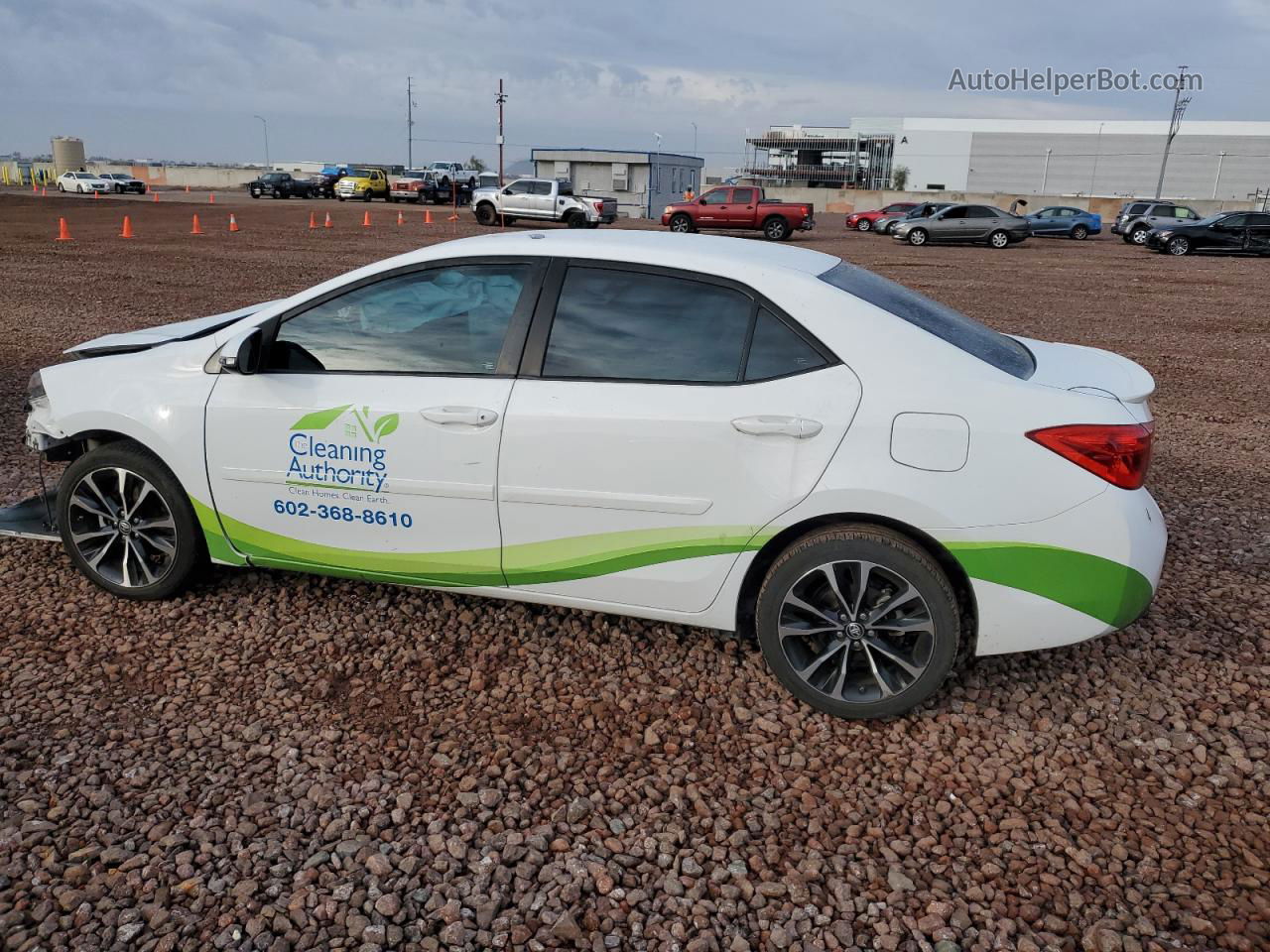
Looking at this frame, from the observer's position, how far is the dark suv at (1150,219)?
33.7m

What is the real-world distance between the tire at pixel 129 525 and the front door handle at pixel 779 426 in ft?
7.95

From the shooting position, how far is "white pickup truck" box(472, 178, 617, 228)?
32.8m

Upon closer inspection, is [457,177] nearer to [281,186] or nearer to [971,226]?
[281,186]

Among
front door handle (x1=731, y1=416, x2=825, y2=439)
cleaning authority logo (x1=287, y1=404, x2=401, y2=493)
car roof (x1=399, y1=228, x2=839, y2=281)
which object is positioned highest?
car roof (x1=399, y1=228, x2=839, y2=281)

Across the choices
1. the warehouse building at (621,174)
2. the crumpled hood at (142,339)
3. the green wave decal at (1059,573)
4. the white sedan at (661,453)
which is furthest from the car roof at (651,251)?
the warehouse building at (621,174)

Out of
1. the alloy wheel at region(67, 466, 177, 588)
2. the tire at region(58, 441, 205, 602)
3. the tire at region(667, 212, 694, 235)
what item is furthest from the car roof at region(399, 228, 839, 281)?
the tire at region(667, 212, 694, 235)

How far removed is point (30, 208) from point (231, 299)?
29062 millimetres

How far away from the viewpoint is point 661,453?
3498mm

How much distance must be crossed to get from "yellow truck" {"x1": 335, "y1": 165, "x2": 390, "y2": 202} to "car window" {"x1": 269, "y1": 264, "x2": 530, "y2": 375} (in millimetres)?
50210

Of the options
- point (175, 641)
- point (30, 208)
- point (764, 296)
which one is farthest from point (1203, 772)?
point (30, 208)

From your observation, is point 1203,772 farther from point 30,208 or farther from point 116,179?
point 116,179

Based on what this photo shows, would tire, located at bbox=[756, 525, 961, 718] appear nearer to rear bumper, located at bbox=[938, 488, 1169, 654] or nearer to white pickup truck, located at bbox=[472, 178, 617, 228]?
rear bumper, located at bbox=[938, 488, 1169, 654]

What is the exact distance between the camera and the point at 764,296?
11.7 ft

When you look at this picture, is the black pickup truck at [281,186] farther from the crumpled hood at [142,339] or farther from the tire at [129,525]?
the tire at [129,525]
